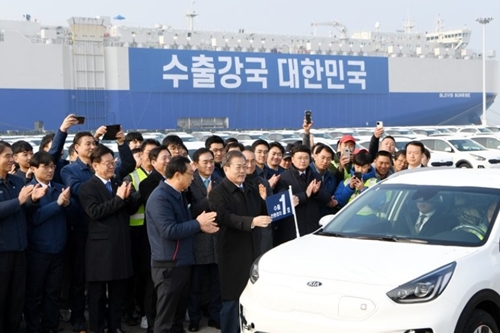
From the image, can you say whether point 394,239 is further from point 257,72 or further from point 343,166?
point 257,72

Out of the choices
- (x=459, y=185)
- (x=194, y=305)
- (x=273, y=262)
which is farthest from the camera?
(x=194, y=305)

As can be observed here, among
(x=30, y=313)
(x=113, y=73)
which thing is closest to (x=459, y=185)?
(x=30, y=313)

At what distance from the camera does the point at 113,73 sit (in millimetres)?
45094

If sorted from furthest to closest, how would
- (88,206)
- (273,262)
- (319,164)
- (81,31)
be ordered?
(81,31), (319,164), (88,206), (273,262)

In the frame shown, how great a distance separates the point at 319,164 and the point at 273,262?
287 centimetres

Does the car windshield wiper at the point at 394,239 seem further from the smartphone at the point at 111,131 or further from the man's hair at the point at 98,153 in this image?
the smartphone at the point at 111,131

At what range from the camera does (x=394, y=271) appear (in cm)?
422

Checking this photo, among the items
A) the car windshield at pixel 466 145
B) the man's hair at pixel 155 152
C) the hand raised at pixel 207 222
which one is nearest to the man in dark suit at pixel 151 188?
the man's hair at pixel 155 152

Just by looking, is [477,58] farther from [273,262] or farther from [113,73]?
[273,262]

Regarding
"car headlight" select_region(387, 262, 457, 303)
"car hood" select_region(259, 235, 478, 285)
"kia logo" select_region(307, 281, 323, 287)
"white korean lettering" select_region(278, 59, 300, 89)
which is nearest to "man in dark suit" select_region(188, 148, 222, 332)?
"car hood" select_region(259, 235, 478, 285)

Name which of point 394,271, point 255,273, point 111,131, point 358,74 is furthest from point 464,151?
point 358,74

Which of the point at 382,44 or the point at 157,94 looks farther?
the point at 382,44

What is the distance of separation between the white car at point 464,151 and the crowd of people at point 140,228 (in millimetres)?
16321

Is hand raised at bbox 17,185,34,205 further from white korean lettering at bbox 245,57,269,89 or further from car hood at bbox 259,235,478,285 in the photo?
white korean lettering at bbox 245,57,269,89
